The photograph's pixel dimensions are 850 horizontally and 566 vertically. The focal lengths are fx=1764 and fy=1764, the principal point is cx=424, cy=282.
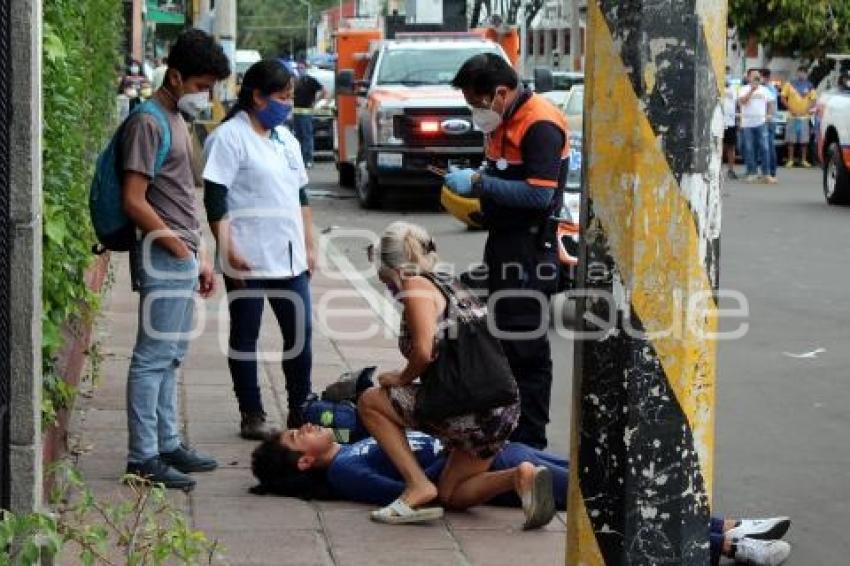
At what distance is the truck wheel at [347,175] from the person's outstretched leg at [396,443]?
1944 cm

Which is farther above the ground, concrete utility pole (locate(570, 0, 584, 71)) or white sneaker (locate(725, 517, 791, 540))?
concrete utility pole (locate(570, 0, 584, 71))

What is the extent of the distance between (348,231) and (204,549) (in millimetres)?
14586

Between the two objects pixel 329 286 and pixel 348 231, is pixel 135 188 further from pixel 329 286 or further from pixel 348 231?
pixel 348 231

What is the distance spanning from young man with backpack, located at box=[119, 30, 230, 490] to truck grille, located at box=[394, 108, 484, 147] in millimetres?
14399

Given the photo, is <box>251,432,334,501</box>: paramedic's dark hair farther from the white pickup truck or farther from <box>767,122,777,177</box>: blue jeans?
<box>767,122,777,177</box>: blue jeans

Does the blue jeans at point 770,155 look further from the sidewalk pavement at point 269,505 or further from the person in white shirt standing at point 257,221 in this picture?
the person in white shirt standing at point 257,221

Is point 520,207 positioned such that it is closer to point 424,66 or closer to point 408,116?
point 408,116

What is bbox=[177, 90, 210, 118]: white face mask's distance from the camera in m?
7.30

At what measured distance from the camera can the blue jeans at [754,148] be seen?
28422 mm

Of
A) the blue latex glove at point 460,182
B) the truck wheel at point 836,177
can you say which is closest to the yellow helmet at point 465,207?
the blue latex glove at point 460,182

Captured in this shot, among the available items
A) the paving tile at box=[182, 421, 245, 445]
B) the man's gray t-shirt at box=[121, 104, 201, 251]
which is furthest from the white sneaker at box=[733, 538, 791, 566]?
the paving tile at box=[182, 421, 245, 445]

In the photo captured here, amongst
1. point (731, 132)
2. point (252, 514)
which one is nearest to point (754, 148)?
point (731, 132)

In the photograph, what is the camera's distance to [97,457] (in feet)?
25.8

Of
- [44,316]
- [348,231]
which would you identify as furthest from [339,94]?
[44,316]
